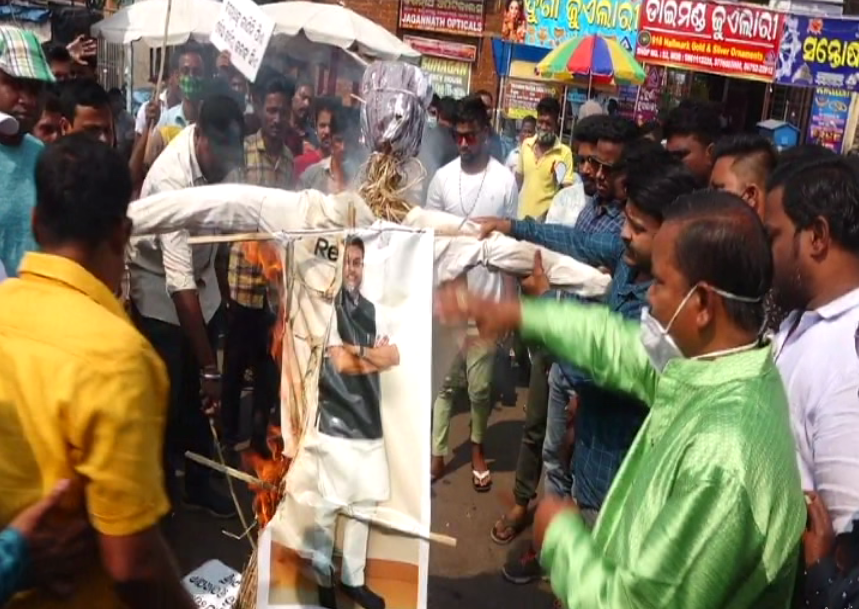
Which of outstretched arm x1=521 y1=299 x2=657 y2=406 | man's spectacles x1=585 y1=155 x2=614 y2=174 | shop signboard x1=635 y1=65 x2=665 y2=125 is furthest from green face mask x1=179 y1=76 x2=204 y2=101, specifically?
shop signboard x1=635 y1=65 x2=665 y2=125

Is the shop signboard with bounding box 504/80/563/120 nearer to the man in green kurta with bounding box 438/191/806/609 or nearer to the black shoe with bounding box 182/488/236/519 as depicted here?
the black shoe with bounding box 182/488/236/519

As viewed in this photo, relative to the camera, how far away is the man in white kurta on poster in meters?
2.63

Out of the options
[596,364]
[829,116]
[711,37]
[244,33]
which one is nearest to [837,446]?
[596,364]

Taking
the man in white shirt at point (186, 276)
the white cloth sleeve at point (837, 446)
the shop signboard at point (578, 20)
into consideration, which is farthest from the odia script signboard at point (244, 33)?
the shop signboard at point (578, 20)

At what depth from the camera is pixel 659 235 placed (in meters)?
1.83

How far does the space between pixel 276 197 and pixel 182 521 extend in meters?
2.25

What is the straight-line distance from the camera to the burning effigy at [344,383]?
263 cm

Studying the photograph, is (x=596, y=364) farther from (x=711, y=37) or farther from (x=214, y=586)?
(x=711, y=37)

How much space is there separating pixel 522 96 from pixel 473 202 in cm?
1143

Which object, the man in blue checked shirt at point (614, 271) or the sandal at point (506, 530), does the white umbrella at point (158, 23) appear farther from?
the man in blue checked shirt at point (614, 271)

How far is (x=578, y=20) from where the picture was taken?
49.1 feet

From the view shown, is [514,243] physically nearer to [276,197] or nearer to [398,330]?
[398,330]

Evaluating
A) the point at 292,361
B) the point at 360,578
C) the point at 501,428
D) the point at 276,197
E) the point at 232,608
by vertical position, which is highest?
the point at 276,197

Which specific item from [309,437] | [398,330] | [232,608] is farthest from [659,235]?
[232,608]
